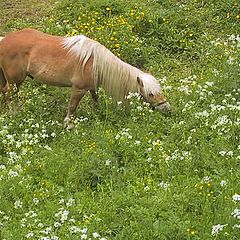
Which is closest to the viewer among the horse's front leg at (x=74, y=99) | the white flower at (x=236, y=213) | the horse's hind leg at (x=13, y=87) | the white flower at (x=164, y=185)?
the white flower at (x=236, y=213)

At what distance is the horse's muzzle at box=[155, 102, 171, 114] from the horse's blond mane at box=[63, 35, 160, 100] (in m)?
0.21

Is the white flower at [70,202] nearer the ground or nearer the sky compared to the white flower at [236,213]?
nearer the ground

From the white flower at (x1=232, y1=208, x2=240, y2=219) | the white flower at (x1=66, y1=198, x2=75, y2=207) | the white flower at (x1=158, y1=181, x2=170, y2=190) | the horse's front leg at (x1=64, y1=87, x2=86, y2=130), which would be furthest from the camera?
the horse's front leg at (x1=64, y1=87, x2=86, y2=130)

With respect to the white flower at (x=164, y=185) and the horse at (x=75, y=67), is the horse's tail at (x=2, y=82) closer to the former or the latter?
the horse at (x=75, y=67)

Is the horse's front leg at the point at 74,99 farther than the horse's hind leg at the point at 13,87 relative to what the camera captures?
No

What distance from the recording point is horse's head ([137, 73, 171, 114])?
807 cm

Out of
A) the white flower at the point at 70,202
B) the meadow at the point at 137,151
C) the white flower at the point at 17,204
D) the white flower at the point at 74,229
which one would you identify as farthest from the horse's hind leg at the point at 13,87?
the white flower at the point at 74,229

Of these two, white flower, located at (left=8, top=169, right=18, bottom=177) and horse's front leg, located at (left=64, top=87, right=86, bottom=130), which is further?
horse's front leg, located at (left=64, top=87, right=86, bottom=130)

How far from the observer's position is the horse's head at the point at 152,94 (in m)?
8.07

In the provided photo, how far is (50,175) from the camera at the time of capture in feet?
21.6

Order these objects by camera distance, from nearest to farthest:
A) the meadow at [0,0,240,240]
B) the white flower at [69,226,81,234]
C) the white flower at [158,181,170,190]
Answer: the white flower at [69,226,81,234]
the meadow at [0,0,240,240]
the white flower at [158,181,170,190]

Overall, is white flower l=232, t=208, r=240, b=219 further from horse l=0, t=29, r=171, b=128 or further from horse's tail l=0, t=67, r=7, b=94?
horse's tail l=0, t=67, r=7, b=94

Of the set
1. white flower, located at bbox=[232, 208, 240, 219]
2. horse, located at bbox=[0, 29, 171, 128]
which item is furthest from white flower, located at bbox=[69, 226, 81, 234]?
horse, located at bbox=[0, 29, 171, 128]

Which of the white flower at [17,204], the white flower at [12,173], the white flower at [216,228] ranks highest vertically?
the white flower at [216,228]
